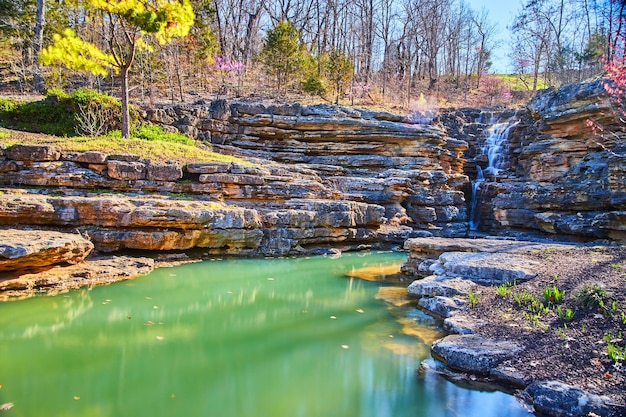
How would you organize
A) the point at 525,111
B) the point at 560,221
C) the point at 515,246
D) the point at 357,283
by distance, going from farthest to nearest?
the point at 525,111 → the point at 560,221 → the point at 515,246 → the point at 357,283

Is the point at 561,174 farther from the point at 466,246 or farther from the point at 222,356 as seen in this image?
the point at 222,356

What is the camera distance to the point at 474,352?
512cm

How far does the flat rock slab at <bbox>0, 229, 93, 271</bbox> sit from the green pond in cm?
96

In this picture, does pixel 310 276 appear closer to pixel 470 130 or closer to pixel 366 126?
pixel 366 126

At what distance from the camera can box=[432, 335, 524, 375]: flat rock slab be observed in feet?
16.2

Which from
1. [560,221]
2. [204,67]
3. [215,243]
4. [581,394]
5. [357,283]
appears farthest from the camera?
[204,67]

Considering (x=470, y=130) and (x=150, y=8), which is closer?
(x=150, y=8)

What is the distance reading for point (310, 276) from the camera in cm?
1103

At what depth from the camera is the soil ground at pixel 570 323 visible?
4.35 metres

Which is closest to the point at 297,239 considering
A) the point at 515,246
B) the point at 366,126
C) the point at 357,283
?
the point at 357,283

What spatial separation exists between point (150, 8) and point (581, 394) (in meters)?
16.9

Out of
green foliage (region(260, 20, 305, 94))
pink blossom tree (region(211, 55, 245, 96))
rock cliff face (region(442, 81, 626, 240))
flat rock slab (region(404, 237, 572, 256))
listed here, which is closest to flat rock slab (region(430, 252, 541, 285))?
flat rock slab (region(404, 237, 572, 256))

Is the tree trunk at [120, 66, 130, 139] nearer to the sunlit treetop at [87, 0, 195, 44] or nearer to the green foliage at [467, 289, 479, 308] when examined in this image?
the sunlit treetop at [87, 0, 195, 44]

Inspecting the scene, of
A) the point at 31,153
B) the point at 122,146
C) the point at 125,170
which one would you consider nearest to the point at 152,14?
the point at 122,146
